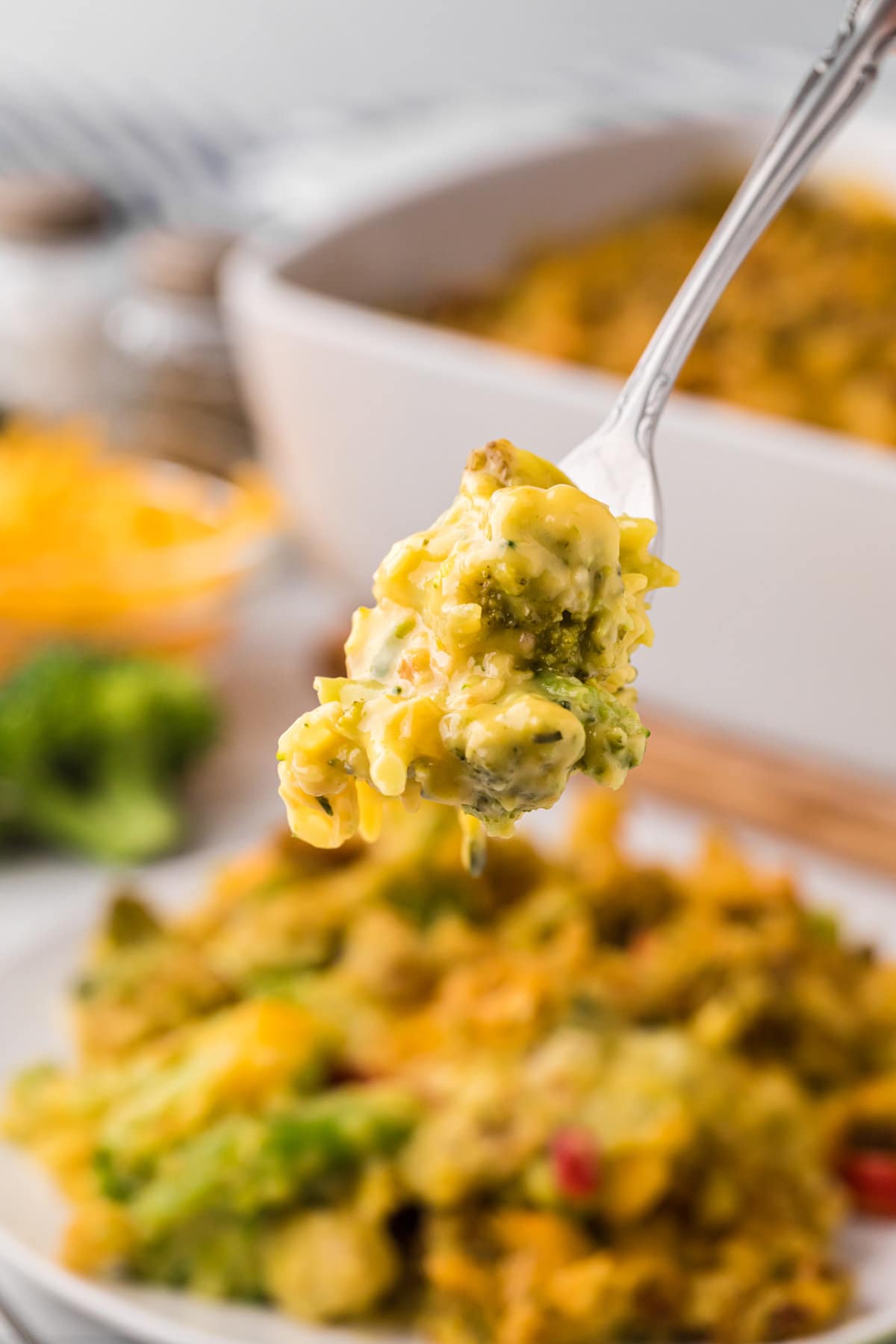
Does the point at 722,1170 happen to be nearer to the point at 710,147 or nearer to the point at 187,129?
the point at 710,147

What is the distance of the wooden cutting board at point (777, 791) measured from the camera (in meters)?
1.58

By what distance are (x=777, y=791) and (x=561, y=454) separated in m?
0.39

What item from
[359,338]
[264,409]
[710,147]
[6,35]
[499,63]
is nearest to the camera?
[359,338]

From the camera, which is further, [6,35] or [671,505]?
[6,35]

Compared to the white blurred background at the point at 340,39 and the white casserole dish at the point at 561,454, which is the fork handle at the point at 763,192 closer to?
the white casserole dish at the point at 561,454

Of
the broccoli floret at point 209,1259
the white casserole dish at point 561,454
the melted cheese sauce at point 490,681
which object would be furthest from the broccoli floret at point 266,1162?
the white casserole dish at point 561,454

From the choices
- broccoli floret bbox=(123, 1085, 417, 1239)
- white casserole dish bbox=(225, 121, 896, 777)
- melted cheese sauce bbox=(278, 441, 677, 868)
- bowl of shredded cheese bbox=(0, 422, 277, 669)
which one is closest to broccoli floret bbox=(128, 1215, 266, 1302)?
broccoli floret bbox=(123, 1085, 417, 1239)

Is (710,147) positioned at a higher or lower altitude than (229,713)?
higher

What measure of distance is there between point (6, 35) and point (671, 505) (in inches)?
127

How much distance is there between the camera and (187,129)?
3.92m

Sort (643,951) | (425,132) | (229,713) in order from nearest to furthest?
(643,951)
(229,713)
(425,132)

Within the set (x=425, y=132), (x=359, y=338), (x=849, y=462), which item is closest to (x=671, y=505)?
(x=849, y=462)

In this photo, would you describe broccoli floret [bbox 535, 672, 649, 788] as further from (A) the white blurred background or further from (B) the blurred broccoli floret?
(A) the white blurred background

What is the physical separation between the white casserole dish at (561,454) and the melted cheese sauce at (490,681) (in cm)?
71
